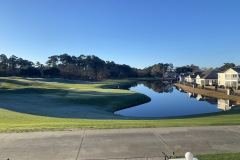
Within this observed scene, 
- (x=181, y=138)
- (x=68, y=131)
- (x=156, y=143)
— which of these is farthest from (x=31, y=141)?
(x=181, y=138)

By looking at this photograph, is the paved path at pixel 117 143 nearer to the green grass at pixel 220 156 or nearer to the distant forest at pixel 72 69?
the green grass at pixel 220 156

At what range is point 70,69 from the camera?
120m

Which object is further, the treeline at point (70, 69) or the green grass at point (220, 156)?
the treeline at point (70, 69)

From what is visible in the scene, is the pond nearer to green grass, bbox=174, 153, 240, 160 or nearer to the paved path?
the paved path

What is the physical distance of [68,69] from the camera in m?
120

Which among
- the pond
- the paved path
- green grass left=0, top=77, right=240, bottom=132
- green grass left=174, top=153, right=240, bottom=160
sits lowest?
the pond

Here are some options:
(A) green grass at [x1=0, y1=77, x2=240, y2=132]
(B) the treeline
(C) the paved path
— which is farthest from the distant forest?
(C) the paved path

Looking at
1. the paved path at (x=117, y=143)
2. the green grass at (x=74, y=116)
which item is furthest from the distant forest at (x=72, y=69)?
the paved path at (x=117, y=143)

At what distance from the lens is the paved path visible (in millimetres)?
6496

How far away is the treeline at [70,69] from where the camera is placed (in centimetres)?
10456

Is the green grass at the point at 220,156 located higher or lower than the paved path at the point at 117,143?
higher

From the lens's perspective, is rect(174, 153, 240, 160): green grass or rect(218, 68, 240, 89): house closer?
rect(174, 153, 240, 160): green grass

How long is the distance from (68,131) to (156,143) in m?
4.66

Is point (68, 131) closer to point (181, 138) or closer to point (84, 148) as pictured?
point (84, 148)
